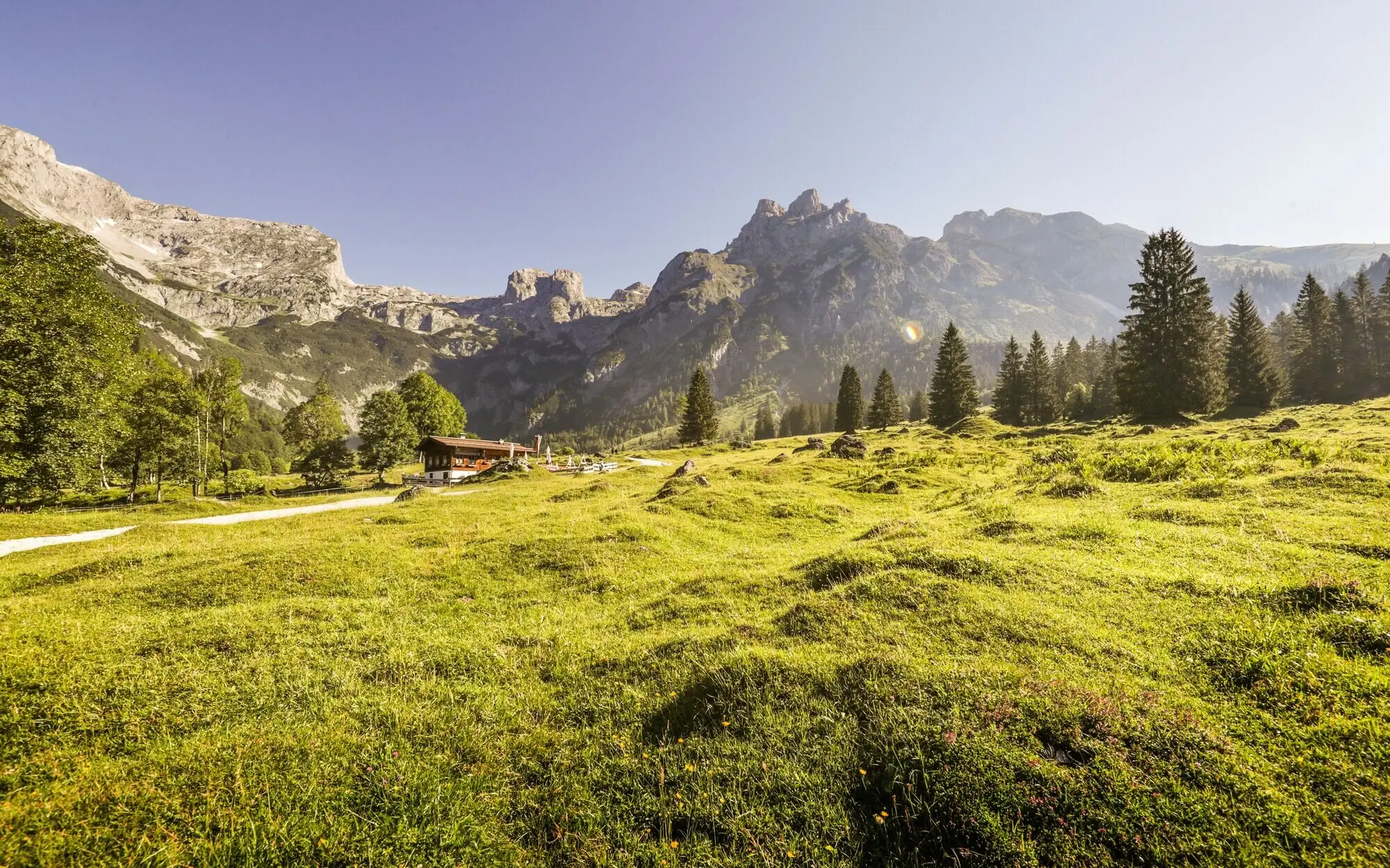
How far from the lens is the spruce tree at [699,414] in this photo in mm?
91562

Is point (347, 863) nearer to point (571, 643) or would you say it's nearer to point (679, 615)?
point (571, 643)

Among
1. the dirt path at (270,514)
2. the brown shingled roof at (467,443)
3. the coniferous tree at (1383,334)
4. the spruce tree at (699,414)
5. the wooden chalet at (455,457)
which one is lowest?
the dirt path at (270,514)

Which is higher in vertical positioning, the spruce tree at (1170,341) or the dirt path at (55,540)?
the spruce tree at (1170,341)

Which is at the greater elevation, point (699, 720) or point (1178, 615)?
point (1178, 615)

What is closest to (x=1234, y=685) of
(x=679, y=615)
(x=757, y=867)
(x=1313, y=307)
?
(x=757, y=867)

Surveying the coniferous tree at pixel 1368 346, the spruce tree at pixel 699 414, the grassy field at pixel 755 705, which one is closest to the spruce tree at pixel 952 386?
the spruce tree at pixel 699 414

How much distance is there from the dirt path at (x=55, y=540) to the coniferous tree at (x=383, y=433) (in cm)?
3307

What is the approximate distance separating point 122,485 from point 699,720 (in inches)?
4036

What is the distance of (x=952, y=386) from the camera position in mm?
74125

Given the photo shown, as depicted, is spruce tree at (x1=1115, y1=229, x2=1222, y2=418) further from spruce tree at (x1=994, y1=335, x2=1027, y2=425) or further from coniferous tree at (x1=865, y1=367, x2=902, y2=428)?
coniferous tree at (x1=865, y1=367, x2=902, y2=428)

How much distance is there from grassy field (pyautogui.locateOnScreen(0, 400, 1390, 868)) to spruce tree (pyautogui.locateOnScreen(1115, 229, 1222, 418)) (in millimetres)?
46889

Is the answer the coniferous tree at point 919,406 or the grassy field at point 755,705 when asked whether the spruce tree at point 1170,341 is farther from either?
the coniferous tree at point 919,406

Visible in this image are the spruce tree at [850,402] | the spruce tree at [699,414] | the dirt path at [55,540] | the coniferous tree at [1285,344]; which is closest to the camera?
the dirt path at [55,540]

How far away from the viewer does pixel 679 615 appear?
11.3 meters
